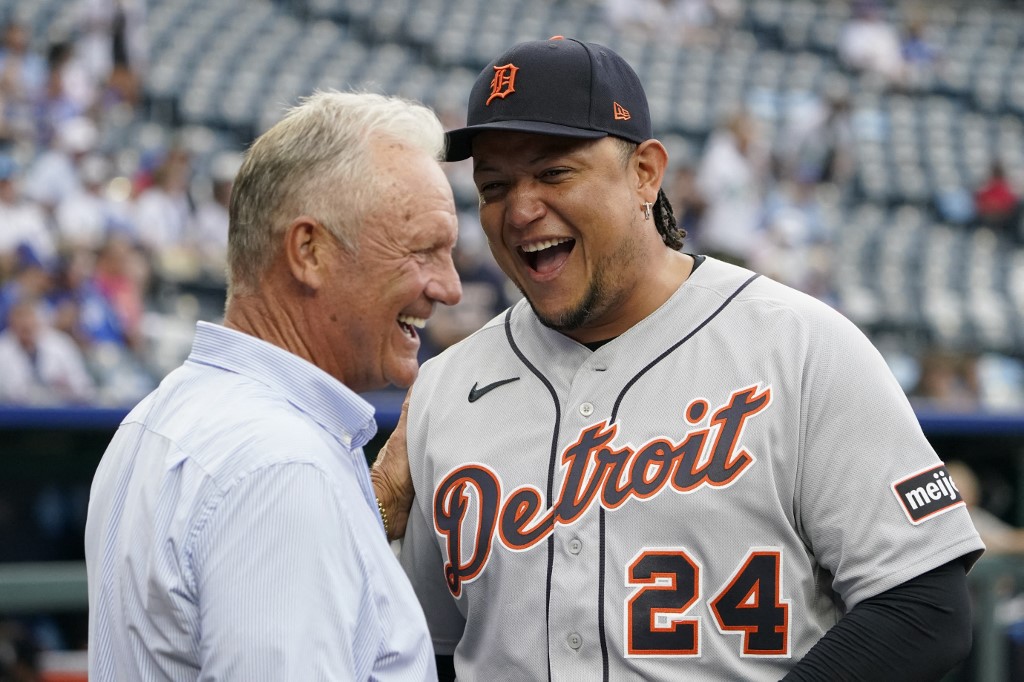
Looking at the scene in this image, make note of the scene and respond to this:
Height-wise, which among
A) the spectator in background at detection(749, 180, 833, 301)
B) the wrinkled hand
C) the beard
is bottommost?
the spectator in background at detection(749, 180, 833, 301)

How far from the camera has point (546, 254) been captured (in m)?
2.02

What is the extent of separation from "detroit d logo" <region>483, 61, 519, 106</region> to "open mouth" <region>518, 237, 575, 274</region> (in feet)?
0.74

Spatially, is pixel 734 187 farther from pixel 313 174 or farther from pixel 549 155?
pixel 313 174

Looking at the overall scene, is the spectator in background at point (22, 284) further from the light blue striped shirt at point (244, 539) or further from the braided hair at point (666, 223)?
the light blue striped shirt at point (244, 539)

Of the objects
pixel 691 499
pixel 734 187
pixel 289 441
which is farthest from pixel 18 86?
pixel 289 441

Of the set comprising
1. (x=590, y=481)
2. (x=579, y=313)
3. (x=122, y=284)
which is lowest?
(x=122, y=284)

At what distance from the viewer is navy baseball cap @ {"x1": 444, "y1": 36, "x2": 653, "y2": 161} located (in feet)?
6.26

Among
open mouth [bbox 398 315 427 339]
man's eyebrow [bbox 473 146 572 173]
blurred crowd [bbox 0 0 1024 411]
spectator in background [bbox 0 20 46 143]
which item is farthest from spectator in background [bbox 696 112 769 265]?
open mouth [bbox 398 315 427 339]

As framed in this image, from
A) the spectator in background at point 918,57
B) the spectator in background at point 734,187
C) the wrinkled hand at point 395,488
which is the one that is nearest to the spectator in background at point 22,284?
the spectator in background at point 734,187

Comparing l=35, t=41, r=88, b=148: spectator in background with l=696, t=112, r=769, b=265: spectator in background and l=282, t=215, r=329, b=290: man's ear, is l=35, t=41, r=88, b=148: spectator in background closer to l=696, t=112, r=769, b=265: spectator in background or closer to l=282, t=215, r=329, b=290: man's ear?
l=696, t=112, r=769, b=265: spectator in background

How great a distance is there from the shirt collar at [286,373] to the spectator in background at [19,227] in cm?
522

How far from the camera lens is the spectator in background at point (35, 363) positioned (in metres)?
5.91

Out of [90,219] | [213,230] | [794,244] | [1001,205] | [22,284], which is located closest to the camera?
[22,284]

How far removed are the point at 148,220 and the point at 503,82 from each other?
5.81 metres
